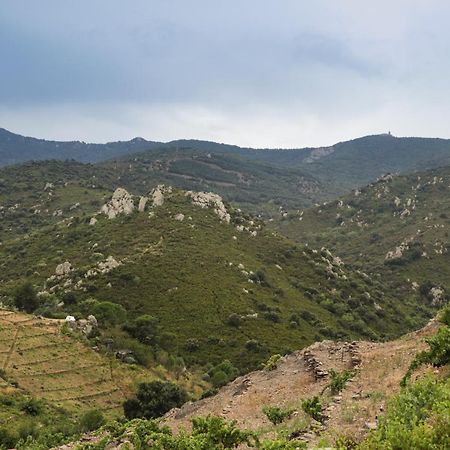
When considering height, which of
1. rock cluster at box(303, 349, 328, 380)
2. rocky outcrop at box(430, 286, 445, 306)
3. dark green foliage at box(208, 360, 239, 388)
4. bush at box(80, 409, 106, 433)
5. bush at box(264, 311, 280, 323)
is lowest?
rocky outcrop at box(430, 286, 445, 306)

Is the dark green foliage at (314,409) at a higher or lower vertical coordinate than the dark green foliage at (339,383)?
higher

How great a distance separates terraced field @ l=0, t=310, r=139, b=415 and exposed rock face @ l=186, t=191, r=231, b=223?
225 ft

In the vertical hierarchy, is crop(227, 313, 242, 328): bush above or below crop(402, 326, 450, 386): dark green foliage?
below

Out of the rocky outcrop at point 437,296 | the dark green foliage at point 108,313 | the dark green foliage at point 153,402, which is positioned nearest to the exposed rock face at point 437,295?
the rocky outcrop at point 437,296

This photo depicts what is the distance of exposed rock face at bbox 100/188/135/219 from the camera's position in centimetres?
12925

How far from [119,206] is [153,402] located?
3611 inches

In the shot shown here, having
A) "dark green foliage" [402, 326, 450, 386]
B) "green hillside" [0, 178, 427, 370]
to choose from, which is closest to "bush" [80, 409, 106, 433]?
"green hillside" [0, 178, 427, 370]

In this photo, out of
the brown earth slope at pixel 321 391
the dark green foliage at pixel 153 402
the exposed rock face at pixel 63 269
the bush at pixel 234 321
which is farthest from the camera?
the exposed rock face at pixel 63 269

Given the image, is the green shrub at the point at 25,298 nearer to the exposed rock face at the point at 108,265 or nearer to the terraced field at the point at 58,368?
the terraced field at the point at 58,368

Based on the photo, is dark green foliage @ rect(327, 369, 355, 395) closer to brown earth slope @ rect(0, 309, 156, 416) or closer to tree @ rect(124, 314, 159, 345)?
brown earth slope @ rect(0, 309, 156, 416)

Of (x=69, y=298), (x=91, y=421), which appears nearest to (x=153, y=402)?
(x=91, y=421)

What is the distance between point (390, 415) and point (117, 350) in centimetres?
6209

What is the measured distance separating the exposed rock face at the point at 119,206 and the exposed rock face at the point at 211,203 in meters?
17.9

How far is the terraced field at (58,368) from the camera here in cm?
5410
